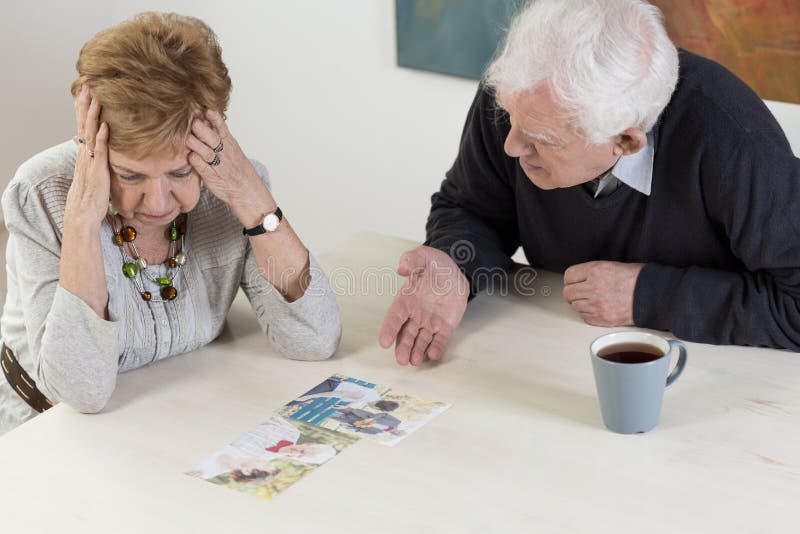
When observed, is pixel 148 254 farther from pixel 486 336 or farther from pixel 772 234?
pixel 772 234

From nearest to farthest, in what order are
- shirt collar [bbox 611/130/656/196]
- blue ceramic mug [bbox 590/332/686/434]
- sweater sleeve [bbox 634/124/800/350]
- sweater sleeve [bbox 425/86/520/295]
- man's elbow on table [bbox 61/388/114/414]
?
1. blue ceramic mug [bbox 590/332/686/434]
2. man's elbow on table [bbox 61/388/114/414]
3. sweater sleeve [bbox 634/124/800/350]
4. shirt collar [bbox 611/130/656/196]
5. sweater sleeve [bbox 425/86/520/295]

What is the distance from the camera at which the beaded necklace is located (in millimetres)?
1590

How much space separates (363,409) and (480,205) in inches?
23.3

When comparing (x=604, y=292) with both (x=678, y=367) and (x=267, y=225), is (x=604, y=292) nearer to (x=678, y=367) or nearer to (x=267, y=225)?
(x=678, y=367)

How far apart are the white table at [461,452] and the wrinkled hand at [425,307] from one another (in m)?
0.03

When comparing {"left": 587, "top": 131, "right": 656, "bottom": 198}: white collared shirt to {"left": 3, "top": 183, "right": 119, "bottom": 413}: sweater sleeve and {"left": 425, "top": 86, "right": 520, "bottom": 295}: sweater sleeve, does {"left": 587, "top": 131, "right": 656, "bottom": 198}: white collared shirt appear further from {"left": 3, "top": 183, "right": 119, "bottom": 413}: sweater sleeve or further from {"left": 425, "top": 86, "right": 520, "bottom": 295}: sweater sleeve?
{"left": 3, "top": 183, "right": 119, "bottom": 413}: sweater sleeve

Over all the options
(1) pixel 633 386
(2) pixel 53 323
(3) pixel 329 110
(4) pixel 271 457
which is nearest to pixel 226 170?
(2) pixel 53 323

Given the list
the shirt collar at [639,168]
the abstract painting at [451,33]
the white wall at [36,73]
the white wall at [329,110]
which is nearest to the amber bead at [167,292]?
the shirt collar at [639,168]

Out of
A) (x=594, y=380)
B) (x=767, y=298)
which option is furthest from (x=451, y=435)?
(x=767, y=298)

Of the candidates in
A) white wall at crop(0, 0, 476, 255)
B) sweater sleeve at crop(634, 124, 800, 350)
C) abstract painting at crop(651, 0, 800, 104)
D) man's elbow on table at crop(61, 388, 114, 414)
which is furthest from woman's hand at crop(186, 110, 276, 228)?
white wall at crop(0, 0, 476, 255)

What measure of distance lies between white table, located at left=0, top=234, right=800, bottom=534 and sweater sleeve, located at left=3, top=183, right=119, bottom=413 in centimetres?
5

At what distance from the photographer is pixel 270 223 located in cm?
162

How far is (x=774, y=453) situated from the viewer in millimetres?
1316

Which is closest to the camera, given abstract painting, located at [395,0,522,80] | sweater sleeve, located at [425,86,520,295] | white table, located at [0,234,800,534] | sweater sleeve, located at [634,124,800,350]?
white table, located at [0,234,800,534]
